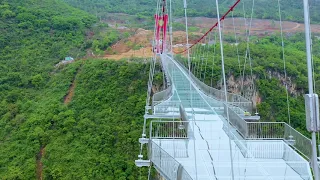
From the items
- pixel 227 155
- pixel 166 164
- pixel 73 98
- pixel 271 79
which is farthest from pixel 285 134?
pixel 271 79

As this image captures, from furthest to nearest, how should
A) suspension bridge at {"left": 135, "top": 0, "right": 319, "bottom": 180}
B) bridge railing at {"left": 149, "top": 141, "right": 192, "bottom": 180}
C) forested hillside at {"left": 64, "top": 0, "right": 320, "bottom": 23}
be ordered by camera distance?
forested hillside at {"left": 64, "top": 0, "right": 320, "bottom": 23}, suspension bridge at {"left": 135, "top": 0, "right": 319, "bottom": 180}, bridge railing at {"left": 149, "top": 141, "right": 192, "bottom": 180}

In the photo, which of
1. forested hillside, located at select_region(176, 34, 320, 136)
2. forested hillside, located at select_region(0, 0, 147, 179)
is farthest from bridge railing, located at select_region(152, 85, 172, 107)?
forested hillside, located at select_region(176, 34, 320, 136)

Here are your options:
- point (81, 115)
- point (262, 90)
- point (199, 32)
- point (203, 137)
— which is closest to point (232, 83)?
point (262, 90)

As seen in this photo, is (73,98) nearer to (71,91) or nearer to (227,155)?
(71,91)

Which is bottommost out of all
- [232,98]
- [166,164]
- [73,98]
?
[166,164]

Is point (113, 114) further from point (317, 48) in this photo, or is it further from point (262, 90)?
point (317, 48)

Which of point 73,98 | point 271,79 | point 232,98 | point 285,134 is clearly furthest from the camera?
point 271,79

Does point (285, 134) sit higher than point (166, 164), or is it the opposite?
point (285, 134)

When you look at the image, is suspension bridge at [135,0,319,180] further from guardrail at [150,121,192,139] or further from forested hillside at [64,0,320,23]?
forested hillside at [64,0,320,23]
